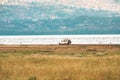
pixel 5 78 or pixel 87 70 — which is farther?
pixel 87 70

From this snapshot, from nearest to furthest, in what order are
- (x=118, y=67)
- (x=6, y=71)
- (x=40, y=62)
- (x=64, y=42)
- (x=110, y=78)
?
(x=110, y=78) → (x=6, y=71) → (x=118, y=67) → (x=40, y=62) → (x=64, y=42)

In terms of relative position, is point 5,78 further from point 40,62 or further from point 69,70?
point 40,62

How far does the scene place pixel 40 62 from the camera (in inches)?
1677

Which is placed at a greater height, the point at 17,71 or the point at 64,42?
the point at 17,71

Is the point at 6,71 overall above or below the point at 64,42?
above

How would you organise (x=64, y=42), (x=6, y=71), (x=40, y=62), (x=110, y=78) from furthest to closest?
(x=64, y=42)
(x=40, y=62)
(x=6, y=71)
(x=110, y=78)

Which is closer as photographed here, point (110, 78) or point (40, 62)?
point (110, 78)

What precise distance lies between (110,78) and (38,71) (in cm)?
621

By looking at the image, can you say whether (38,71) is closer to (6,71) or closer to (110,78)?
(6,71)

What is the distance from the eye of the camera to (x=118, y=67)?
3612 centimetres

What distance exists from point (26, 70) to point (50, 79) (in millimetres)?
4436

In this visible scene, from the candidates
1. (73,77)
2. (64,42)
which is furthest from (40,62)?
(64,42)

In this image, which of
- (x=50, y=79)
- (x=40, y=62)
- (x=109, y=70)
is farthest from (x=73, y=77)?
(x=40, y=62)

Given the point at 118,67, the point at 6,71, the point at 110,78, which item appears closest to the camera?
the point at 110,78
